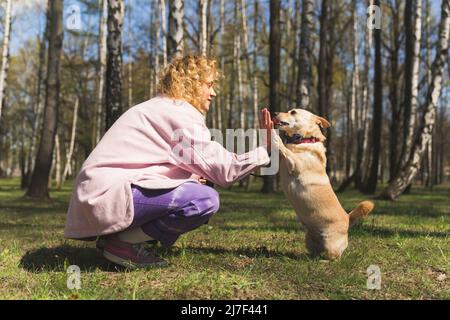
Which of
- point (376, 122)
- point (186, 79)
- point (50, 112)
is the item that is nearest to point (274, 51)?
point (376, 122)

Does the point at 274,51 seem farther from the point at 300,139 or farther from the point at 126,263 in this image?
the point at 126,263

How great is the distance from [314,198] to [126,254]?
177 centimetres

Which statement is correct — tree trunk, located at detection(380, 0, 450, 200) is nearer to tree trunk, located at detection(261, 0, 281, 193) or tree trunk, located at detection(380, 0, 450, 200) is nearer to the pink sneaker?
tree trunk, located at detection(261, 0, 281, 193)

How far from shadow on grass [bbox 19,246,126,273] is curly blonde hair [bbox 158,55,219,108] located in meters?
1.55

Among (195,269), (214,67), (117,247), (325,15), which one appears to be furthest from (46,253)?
(325,15)

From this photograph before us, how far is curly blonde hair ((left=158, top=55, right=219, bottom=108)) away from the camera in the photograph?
4012mm

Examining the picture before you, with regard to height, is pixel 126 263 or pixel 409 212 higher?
pixel 126 263

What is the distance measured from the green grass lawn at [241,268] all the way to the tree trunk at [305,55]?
19.4 feet

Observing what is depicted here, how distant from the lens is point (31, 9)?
26.9 meters

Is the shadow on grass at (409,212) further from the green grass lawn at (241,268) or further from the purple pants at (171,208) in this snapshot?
the purple pants at (171,208)

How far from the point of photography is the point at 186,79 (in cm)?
404

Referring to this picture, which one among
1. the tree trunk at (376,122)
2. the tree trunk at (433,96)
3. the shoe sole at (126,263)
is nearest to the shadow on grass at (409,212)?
the tree trunk at (433,96)
